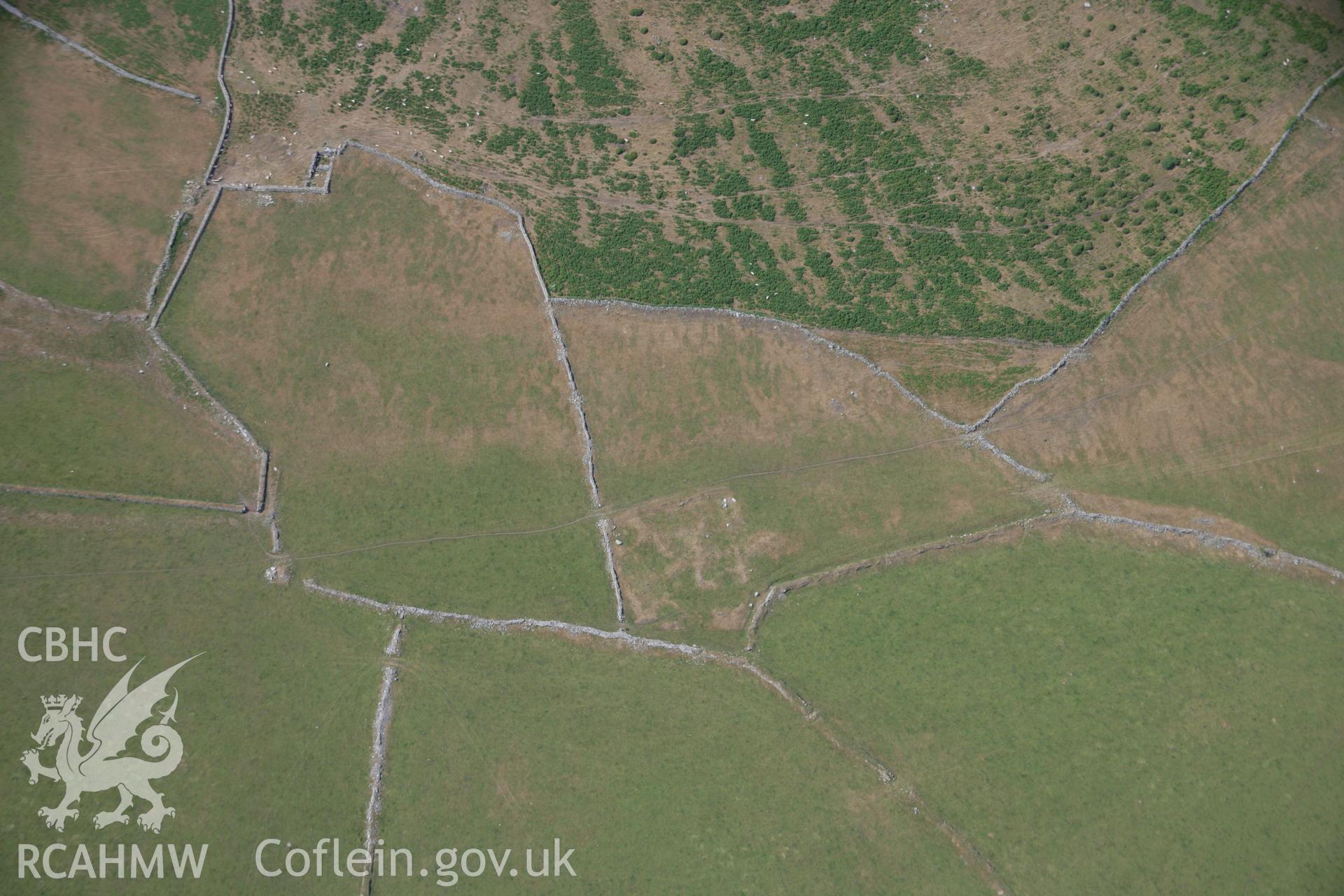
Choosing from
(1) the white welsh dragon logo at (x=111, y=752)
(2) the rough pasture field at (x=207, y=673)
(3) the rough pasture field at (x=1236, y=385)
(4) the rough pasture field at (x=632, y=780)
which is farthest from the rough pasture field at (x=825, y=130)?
(1) the white welsh dragon logo at (x=111, y=752)

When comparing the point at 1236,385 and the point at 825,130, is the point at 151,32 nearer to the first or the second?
the point at 825,130

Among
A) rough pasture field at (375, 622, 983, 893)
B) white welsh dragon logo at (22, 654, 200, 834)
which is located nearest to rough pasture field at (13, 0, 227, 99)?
white welsh dragon logo at (22, 654, 200, 834)

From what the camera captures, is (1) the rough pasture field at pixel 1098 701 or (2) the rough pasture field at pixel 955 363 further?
(2) the rough pasture field at pixel 955 363

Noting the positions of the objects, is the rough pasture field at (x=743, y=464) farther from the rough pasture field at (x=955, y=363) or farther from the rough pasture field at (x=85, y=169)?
the rough pasture field at (x=85, y=169)

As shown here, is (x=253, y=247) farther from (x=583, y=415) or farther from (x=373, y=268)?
(x=583, y=415)

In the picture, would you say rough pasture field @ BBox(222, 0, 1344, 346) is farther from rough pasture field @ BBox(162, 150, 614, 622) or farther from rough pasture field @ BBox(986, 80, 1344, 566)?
rough pasture field @ BBox(162, 150, 614, 622)
